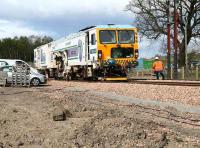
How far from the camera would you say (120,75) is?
31625 mm

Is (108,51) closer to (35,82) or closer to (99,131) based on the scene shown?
(35,82)

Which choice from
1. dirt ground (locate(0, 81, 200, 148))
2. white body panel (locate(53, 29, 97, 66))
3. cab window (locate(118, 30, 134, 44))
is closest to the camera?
dirt ground (locate(0, 81, 200, 148))

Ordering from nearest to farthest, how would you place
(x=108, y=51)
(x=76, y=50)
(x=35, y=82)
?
(x=108, y=51) < (x=35, y=82) < (x=76, y=50)

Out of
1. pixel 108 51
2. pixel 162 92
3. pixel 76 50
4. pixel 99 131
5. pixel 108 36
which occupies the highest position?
pixel 108 36

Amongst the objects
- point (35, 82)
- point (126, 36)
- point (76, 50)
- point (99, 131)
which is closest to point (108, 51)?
point (126, 36)

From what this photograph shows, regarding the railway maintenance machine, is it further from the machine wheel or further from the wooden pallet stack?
the wooden pallet stack

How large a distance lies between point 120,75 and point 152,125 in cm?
2096

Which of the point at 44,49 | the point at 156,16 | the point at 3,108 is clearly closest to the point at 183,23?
the point at 156,16

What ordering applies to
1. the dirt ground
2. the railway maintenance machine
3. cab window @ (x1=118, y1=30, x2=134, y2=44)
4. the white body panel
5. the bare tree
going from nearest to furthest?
the dirt ground < the railway maintenance machine < cab window @ (x1=118, y1=30, x2=134, y2=44) < the white body panel < the bare tree

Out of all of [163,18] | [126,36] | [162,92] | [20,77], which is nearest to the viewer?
[162,92]

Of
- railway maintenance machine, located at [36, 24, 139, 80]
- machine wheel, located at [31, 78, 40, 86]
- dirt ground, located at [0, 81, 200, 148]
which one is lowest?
dirt ground, located at [0, 81, 200, 148]

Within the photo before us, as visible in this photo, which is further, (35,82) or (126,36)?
(35,82)

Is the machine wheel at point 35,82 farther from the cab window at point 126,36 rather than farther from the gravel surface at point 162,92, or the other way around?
the gravel surface at point 162,92

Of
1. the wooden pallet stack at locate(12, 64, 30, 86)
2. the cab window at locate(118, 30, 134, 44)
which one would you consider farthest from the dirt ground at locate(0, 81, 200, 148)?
the wooden pallet stack at locate(12, 64, 30, 86)
